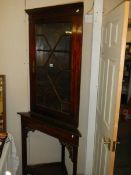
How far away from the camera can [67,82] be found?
2.06 m

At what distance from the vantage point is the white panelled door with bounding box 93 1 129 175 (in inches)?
52.4

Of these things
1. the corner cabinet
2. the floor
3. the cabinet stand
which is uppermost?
the corner cabinet

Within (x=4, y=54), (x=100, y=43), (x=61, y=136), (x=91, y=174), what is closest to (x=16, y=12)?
(x=4, y=54)

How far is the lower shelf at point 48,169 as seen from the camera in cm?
248

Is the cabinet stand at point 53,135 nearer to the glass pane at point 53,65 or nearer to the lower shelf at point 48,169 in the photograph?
Answer: the lower shelf at point 48,169

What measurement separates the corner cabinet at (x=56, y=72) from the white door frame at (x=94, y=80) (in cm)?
22

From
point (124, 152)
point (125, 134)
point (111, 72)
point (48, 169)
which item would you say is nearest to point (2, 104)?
point (48, 169)

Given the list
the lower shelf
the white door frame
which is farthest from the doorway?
the lower shelf

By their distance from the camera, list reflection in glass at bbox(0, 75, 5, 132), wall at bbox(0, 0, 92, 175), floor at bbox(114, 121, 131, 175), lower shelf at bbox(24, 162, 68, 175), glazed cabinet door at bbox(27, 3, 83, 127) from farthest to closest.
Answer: floor at bbox(114, 121, 131, 175) < lower shelf at bbox(24, 162, 68, 175) < reflection in glass at bbox(0, 75, 5, 132) < wall at bbox(0, 0, 92, 175) < glazed cabinet door at bbox(27, 3, 83, 127)

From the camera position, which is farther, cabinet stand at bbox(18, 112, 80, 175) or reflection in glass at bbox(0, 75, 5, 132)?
reflection in glass at bbox(0, 75, 5, 132)

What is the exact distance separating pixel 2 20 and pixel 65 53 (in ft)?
2.61

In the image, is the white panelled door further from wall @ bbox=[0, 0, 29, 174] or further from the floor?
the floor

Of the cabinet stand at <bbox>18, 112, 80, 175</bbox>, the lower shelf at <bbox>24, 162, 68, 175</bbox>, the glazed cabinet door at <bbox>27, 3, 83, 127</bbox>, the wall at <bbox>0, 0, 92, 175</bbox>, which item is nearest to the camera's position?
the glazed cabinet door at <bbox>27, 3, 83, 127</bbox>

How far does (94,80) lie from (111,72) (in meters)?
0.56
